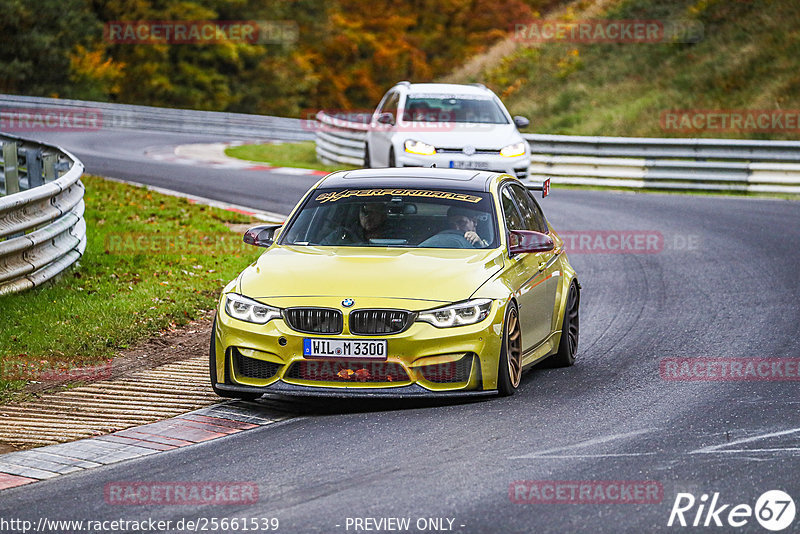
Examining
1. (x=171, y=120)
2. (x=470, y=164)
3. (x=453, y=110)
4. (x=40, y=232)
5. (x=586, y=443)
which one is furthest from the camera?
(x=171, y=120)

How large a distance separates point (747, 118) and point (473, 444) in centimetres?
2429

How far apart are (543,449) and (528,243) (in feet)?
7.82

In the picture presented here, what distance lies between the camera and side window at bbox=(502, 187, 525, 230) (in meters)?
9.55

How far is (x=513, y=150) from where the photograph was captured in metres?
20.2

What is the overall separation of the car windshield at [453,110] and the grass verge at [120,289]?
4.53 m

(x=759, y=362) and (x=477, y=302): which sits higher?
(x=477, y=302)

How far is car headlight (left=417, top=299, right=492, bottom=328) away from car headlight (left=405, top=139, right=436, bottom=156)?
11.9 meters

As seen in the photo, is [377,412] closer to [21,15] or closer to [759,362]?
[759,362]

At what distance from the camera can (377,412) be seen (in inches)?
319

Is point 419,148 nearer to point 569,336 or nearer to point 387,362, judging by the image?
point 569,336

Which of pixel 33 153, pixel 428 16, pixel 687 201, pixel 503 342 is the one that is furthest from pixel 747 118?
pixel 428 16

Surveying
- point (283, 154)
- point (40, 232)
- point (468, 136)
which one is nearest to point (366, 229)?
point (40, 232)

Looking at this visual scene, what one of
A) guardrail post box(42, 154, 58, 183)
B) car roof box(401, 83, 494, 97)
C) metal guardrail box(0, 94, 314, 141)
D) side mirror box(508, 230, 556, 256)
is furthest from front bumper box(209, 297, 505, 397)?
metal guardrail box(0, 94, 314, 141)

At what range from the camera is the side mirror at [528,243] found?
9.05m
